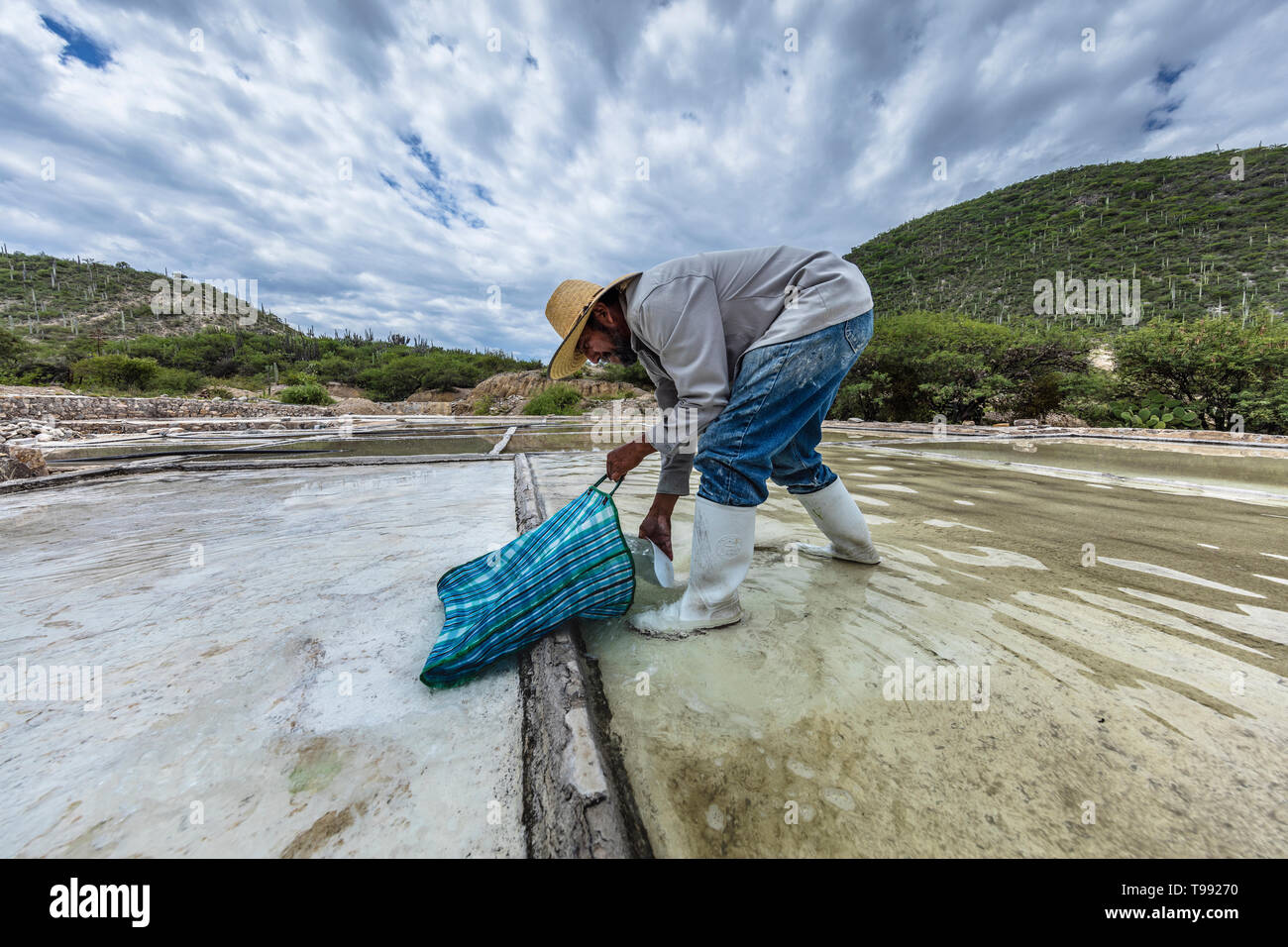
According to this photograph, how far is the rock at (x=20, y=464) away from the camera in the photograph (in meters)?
3.85

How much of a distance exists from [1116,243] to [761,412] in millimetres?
43006

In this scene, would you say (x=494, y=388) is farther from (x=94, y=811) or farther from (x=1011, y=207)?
(x=1011, y=207)

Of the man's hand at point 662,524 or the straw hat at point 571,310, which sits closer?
the straw hat at point 571,310

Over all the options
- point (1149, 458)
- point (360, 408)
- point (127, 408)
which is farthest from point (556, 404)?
point (1149, 458)

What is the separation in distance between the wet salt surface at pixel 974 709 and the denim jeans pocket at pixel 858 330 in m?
0.88

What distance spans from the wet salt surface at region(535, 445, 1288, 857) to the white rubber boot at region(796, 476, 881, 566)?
74 millimetres

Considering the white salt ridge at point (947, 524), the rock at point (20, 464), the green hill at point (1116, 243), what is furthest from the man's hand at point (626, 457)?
the green hill at point (1116, 243)

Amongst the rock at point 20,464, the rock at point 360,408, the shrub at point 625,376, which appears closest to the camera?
the rock at point 20,464

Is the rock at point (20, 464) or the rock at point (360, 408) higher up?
the rock at point (360, 408)

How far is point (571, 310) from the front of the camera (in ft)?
5.66

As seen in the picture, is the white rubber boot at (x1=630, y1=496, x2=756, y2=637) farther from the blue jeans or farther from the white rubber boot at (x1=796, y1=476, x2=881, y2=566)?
the white rubber boot at (x1=796, y1=476, x2=881, y2=566)

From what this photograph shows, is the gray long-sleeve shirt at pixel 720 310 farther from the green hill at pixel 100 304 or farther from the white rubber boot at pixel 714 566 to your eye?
the green hill at pixel 100 304

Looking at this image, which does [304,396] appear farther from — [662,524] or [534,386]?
[662,524]

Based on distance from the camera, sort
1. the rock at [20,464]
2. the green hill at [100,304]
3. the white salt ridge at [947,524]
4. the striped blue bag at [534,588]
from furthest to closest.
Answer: the green hill at [100,304]
the rock at [20,464]
the white salt ridge at [947,524]
the striped blue bag at [534,588]
